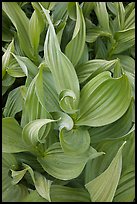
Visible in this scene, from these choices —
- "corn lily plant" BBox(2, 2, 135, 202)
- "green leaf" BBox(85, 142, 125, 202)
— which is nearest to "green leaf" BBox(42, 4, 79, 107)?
"corn lily plant" BBox(2, 2, 135, 202)

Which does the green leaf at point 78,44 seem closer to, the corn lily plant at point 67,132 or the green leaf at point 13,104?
the corn lily plant at point 67,132

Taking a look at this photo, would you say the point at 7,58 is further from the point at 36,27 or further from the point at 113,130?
the point at 113,130

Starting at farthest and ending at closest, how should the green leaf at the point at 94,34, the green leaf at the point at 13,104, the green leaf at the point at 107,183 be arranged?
the green leaf at the point at 94,34 < the green leaf at the point at 13,104 < the green leaf at the point at 107,183

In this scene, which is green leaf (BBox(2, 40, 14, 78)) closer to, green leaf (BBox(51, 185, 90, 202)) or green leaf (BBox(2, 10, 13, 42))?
green leaf (BBox(2, 10, 13, 42))

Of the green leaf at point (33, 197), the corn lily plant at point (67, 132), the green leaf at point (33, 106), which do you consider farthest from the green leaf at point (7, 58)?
the green leaf at point (33, 197)

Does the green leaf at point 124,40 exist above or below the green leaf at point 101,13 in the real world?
below

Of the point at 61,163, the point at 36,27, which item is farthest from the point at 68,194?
the point at 36,27

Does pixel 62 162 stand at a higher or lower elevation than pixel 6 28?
lower
